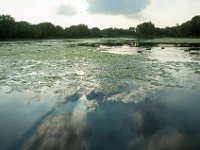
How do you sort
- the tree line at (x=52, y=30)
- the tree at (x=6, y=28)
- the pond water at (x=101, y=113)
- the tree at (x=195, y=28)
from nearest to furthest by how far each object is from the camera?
1. the pond water at (x=101, y=113)
2. the tree at (x=6, y=28)
3. the tree line at (x=52, y=30)
4. the tree at (x=195, y=28)

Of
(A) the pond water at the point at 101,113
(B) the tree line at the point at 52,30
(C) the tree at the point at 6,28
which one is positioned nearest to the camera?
(A) the pond water at the point at 101,113

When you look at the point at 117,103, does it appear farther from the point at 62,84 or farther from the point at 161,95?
the point at 62,84

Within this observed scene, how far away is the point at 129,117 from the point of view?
30.5 ft

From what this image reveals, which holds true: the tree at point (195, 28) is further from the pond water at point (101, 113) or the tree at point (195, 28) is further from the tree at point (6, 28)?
the pond water at point (101, 113)

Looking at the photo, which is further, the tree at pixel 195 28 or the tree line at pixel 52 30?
the tree at pixel 195 28

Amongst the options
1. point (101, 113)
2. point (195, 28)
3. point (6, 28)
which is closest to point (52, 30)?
point (6, 28)

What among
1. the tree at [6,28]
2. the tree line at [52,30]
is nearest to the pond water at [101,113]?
the tree at [6,28]

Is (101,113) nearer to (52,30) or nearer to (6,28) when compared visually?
(6,28)

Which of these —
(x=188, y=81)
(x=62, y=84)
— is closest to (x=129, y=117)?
(x=62, y=84)

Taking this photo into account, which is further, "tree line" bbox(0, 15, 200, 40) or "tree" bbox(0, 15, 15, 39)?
"tree line" bbox(0, 15, 200, 40)

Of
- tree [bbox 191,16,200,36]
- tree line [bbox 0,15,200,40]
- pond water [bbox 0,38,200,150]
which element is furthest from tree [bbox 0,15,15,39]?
pond water [bbox 0,38,200,150]

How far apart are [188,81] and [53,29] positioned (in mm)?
145056

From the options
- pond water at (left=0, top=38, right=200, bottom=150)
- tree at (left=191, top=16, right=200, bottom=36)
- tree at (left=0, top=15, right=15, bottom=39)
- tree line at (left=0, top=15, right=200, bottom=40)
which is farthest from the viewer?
tree at (left=191, top=16, right=200, bottom=36)

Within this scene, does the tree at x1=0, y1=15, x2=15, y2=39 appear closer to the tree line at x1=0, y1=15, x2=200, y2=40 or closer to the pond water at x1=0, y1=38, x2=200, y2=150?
the tree line at x1=0, y1=15, x2=200, y2=40
